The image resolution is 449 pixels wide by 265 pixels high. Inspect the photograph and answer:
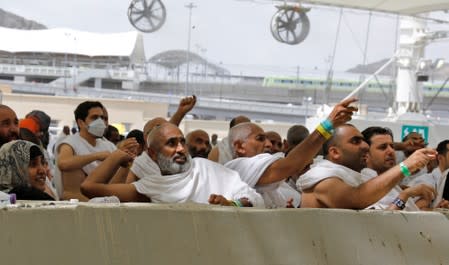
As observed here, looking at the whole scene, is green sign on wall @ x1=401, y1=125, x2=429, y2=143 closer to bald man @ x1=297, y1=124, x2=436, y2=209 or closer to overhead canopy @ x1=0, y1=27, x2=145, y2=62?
bald man @ x1=297, y1=124, x2=436, y2=209

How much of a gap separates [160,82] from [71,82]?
716 centimetres

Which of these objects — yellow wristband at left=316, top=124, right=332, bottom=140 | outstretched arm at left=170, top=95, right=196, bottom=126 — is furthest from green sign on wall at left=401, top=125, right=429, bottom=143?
yellow wristband at left=316, top=124, right=332, bottom=140

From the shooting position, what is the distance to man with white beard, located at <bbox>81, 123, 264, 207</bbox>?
4562 millimetres

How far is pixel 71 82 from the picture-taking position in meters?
67.4

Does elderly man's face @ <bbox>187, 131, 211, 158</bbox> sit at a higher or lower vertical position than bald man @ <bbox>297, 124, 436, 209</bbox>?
lower

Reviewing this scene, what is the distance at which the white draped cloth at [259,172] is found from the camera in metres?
4.95

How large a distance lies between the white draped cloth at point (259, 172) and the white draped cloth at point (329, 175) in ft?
1.03

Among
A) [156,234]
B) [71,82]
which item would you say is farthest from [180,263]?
[71,82]

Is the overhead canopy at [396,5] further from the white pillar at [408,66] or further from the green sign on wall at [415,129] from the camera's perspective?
the white pillar at [408,66]

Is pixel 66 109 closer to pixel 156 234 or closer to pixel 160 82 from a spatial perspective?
pixel 160 82

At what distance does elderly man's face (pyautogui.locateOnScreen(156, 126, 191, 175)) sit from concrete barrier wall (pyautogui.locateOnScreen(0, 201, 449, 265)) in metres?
1.18

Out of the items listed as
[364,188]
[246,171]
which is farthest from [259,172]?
[364,188]

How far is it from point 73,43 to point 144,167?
66922mm

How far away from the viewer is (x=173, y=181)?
182 inches
